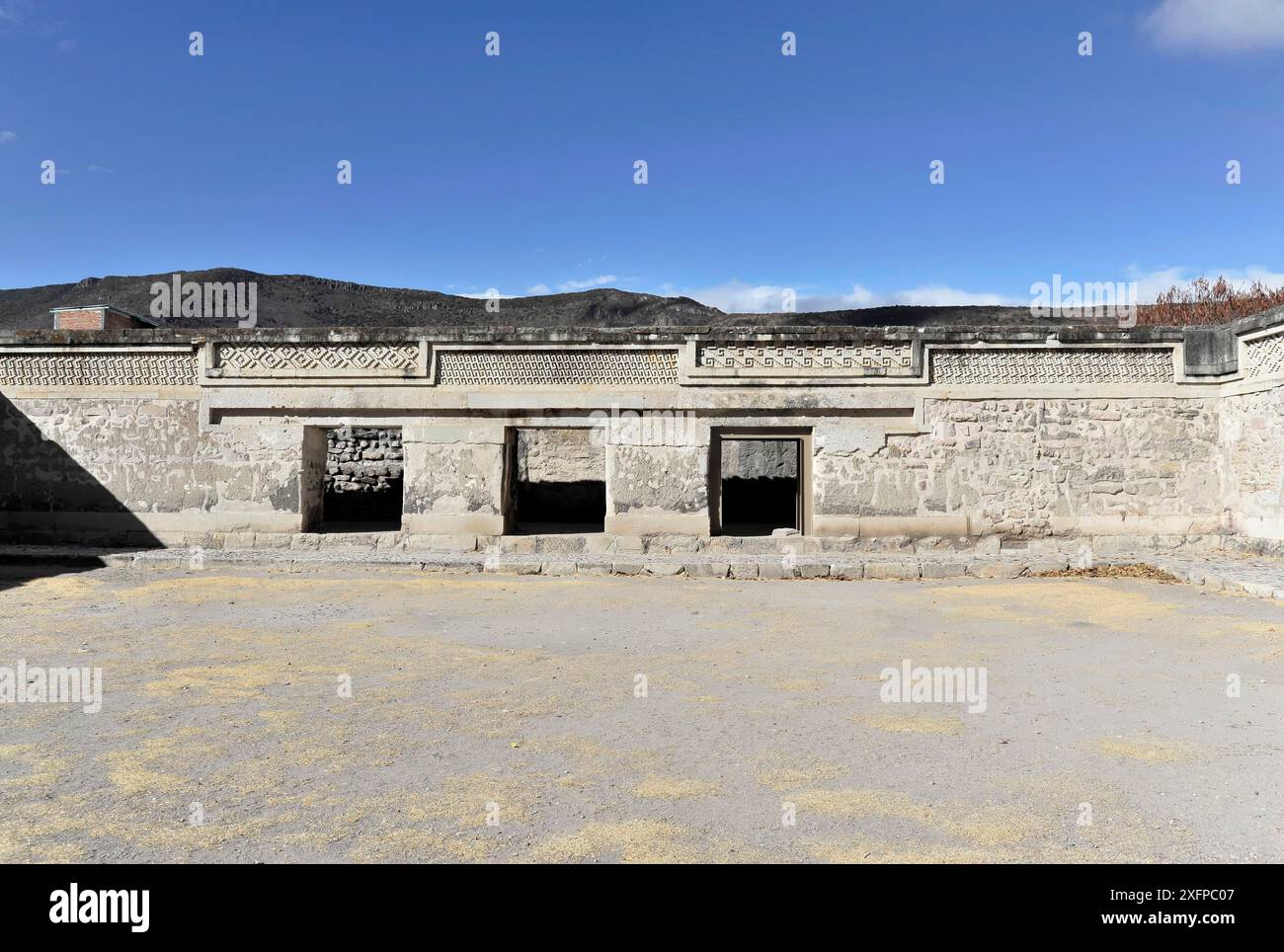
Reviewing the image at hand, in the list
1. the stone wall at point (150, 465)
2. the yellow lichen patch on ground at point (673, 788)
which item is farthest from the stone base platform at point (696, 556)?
the yellow lichen patch on ground at point (673, 788)

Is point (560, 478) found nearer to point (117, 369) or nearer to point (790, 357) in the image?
point (790, 357)

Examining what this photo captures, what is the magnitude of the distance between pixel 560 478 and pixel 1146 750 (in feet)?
41.3

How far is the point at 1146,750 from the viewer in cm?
346

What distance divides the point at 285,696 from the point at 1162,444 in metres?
9.79

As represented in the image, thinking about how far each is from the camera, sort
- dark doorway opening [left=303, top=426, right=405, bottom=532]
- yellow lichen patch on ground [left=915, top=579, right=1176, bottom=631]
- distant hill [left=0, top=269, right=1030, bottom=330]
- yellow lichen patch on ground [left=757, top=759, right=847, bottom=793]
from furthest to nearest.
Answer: distant hill [left=0, top=269, right=1030, bottom=330] → dark doorway opening [left=303, top=426, right=405, bottom=532] → yellow lichen patch on ground [left=915, top=579, right=1176, bottom=631] → yellow lichen patch on ground [left=757, top=759, right=847, bottom=793]

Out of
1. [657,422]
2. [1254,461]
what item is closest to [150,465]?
[657,422]

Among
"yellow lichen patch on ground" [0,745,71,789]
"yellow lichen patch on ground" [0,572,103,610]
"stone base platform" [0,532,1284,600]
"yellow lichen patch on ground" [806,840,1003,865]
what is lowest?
"yellow lichen patch on ground" [806,840,1003,865]

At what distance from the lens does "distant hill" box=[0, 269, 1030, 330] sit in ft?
60.7

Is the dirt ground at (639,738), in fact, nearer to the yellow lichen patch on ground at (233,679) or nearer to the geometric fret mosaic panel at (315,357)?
the yellow lichen patch on ground at (233,679)

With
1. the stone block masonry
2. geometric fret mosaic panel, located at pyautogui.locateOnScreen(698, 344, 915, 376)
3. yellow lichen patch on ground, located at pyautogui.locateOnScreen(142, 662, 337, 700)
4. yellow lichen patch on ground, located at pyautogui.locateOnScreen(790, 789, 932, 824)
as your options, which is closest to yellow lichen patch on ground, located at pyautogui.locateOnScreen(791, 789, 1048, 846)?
yellow lichen patch on ground, located at pyautogui.locateOnScreen(790, 789, 932, 824)

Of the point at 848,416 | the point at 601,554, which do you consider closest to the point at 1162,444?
the point at 848,416

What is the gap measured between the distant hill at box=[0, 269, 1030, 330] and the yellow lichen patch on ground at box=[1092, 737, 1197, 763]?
49.2ft

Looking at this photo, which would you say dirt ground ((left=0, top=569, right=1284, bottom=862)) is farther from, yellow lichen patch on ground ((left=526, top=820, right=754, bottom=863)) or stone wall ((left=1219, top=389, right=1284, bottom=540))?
stone wall ((left=1219, top=389, right=1284, bottom=540))

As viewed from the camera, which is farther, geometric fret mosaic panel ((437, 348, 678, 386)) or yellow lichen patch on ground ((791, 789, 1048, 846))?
geometric fret mosaic panel ((437, 348, 678, 386))
